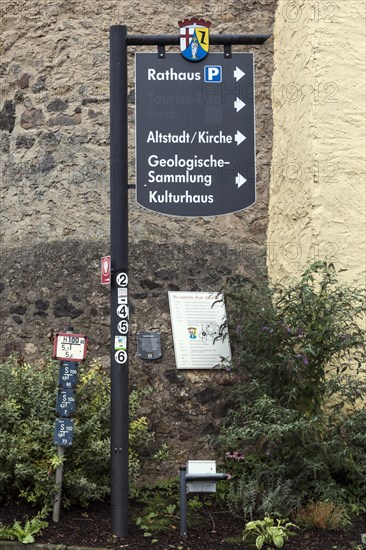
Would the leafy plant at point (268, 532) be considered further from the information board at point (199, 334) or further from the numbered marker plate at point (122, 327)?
the information board at point (199, 334)

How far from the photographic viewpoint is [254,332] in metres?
6.89

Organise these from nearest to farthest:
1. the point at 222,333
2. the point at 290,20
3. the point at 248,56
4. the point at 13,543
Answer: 1. the point at 13,543
2. the point at 248,56
3. the point at 222,333
4. the point at 290,20

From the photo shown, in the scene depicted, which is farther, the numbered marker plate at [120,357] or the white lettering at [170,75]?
the white lettering at [170,75]

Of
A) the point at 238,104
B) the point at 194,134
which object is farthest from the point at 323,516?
the point at 238,104

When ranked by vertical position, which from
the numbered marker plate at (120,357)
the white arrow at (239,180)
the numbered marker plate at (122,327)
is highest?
the white arrow at (239,180)

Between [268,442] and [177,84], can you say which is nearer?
[177,84]

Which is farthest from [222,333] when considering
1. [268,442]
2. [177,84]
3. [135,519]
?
[177,84]

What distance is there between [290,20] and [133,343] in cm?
354

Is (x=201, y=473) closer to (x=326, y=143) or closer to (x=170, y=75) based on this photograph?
(x=170, y=75)

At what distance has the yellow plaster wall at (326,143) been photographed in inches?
301

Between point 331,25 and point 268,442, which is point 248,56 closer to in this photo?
point 331,25

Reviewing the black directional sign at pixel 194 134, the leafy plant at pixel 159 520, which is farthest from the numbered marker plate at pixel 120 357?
the leafy plant at pixel 159 520

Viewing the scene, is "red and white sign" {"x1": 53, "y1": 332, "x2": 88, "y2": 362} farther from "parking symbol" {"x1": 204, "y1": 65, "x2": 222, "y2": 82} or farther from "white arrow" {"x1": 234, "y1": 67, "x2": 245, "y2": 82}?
"white arrow" {"x1": 234, "y1": 67, "x2": 245, "y2": 82}

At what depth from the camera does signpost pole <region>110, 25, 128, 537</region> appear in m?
5.97
